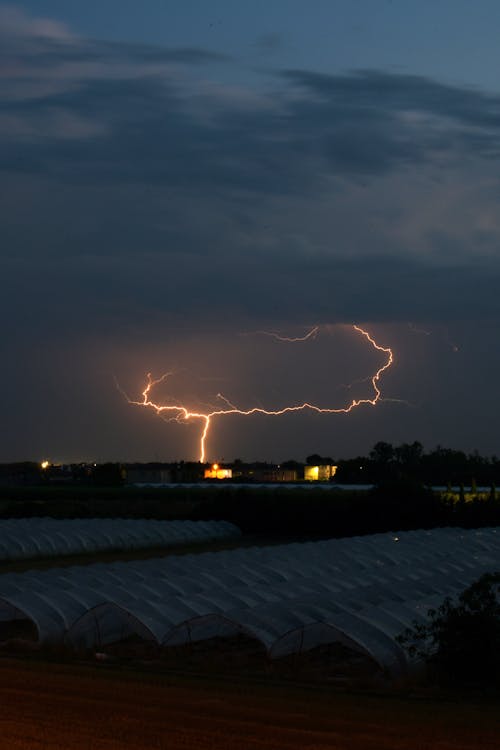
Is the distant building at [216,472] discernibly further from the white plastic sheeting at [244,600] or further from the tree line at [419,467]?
the white plastic sheeting at [244,600]

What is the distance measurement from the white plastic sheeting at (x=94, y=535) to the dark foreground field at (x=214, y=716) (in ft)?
93.8

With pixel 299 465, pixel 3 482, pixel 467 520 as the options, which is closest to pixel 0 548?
pixel 467 520

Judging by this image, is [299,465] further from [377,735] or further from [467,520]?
[377,735]

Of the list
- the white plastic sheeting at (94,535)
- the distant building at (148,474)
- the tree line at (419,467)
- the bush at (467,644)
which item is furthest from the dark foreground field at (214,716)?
the distant building at (148,474)

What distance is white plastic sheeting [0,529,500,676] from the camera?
69.5ft

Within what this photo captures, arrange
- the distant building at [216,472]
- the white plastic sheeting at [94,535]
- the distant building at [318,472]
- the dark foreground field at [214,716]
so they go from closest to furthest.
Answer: the dark foreground field at [214,716] < the white plastic sheeting at [94,535] < the distant building at [216,472] < the distant building at [318,472]

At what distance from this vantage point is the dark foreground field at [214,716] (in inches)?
544

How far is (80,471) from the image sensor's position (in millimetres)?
141250

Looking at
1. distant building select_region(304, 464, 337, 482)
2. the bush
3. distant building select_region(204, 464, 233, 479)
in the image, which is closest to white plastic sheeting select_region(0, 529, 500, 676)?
the bush

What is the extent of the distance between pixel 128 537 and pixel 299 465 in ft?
374

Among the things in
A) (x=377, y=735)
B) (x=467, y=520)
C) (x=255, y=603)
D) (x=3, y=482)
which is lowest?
(x=377, y=735)

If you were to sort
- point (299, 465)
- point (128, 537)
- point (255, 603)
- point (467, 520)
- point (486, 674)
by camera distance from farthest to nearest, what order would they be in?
point (299, 465) → point (467, 520) → point (128, 537) → point (255, 603) → point (486, 674)

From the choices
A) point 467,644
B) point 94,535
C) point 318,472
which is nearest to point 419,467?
point 318,472

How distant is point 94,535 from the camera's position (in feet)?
169
